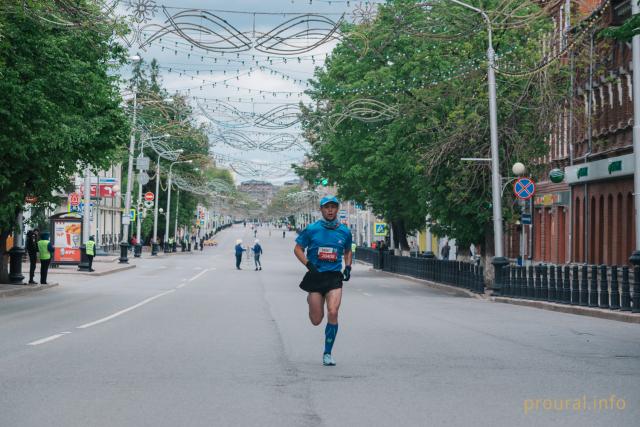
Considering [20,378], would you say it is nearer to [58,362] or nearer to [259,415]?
[58,362]

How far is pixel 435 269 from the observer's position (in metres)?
45.6

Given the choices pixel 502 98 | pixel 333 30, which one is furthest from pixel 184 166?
pixel 333 30

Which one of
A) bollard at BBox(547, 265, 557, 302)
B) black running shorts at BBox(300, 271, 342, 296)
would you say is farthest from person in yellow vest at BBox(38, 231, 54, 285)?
black running shorts at BBox(300, 271, 342, 296)

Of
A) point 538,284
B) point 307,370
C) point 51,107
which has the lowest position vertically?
point 307,370

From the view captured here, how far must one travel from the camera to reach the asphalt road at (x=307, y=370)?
8.71 meters

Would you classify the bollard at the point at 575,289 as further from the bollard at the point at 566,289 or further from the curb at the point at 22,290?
the curb at the point at 22,290

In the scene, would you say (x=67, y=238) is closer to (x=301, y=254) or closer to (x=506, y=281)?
(x=506, y=281)

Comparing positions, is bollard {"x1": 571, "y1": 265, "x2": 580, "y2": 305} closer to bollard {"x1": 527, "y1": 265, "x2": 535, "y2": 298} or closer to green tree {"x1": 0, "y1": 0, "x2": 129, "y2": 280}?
bollard {"x1": 527, "y1": 265, "x2": 535, "y2": 298}

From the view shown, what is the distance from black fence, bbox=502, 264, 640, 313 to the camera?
23.2 metres

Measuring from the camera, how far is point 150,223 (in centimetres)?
10981

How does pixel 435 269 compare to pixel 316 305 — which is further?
pixel 435 269

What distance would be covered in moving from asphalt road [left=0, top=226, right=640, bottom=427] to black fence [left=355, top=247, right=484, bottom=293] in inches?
554

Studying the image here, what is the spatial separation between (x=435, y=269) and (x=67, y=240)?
53.3 feet

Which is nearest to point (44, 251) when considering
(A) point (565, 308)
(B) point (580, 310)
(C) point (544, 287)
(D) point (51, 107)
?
(D) point (51, 107)
